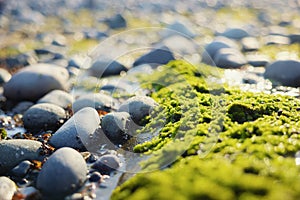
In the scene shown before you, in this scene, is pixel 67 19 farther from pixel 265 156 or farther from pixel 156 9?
pixel 265 156

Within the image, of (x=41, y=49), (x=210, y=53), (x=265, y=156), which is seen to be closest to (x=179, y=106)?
(x=265, y=156)

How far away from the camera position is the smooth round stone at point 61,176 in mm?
4867

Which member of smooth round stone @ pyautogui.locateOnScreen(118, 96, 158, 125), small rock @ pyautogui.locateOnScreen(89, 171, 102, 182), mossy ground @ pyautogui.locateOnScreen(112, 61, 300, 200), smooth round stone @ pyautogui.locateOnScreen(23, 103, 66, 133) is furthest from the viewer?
smooth round stone @ pyautogui.locateOnScreen(23, 103, 66, 133)

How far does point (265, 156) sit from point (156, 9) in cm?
2048

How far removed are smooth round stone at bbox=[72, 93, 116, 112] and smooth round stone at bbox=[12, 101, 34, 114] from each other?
60.5 inches

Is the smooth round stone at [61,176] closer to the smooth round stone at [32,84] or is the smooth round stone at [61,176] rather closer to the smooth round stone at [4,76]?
the smooth round stone at [32,84]

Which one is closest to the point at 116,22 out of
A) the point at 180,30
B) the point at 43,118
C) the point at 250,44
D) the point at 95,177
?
the point at 180,30

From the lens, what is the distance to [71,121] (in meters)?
6.43

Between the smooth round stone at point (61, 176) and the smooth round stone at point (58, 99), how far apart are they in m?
3.28

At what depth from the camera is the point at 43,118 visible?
7.30 metres

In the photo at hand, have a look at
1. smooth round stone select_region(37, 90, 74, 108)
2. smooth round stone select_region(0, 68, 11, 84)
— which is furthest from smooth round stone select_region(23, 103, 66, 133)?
smooth round stone select_region(0, 68, 11, 84)

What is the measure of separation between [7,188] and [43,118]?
98.8 inches

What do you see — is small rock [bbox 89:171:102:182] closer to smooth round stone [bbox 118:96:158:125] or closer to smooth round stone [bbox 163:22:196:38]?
smooth round stone [bbox 118:96:158:125]

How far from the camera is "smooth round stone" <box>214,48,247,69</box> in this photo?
35.0 feet
